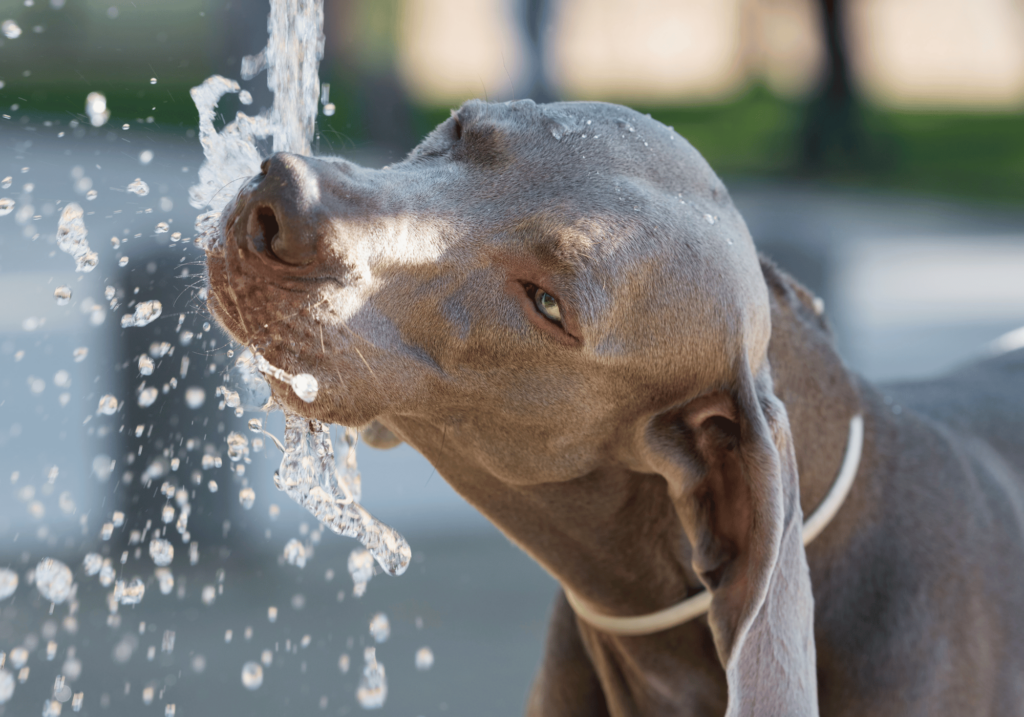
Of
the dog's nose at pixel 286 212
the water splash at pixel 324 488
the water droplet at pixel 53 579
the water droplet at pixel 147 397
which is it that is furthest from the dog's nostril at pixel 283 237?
the water droplet at pixel 53 579

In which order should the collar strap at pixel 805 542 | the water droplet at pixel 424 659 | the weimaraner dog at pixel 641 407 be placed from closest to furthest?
the weimaraner dog at pixel 641 407 → the collar strap at pixel 805 542 → the water droplet at pixel 424 659

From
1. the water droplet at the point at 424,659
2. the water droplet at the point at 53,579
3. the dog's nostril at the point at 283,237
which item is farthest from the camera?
the water droplet at the point at 424,659

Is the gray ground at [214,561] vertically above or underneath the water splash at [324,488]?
underneath

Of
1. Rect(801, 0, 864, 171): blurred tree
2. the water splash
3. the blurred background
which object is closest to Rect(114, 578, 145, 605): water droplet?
the blurred background

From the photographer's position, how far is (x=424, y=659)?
164 inches

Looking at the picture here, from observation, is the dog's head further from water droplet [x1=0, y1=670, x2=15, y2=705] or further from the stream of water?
water droplet [x1=0, y1=670, x2=15, y2=705]

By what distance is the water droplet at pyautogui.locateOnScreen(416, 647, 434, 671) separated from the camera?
4188 millimetres

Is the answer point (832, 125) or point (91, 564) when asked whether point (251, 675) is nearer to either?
point (91, 564)

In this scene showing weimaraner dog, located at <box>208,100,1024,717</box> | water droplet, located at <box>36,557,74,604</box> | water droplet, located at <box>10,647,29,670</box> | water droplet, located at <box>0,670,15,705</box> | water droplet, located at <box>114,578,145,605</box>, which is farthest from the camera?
water droplet, located at <box>10,647,29,670</box>

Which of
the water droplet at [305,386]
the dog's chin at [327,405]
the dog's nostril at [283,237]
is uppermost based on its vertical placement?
the dog's nostril at [283,237]

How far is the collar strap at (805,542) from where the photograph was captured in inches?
87.7

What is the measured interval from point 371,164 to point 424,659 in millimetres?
7553

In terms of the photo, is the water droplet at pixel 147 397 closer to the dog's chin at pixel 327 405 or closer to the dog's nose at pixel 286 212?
the dog's chin at pixel 327 405

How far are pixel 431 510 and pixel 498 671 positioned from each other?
4.48 feet
